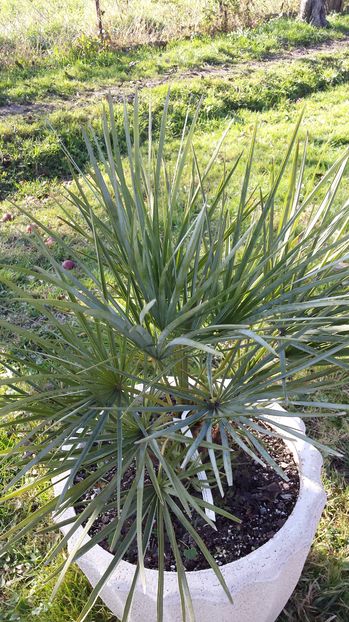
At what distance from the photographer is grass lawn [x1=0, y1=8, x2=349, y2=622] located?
1592mm

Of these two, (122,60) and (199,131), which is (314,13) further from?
(199,131)

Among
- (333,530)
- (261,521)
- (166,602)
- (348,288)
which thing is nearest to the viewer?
(166,602)

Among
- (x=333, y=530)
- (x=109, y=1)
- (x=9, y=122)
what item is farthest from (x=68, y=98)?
(x=333, y=530)

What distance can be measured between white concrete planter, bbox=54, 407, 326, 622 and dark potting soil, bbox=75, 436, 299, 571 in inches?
3.5

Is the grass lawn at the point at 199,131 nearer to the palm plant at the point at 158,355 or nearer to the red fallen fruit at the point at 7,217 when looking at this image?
the red fallen fruit at the point at 7,217

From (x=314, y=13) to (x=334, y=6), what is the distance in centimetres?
150

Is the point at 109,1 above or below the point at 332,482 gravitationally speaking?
above

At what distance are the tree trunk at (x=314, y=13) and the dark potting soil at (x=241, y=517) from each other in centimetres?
737

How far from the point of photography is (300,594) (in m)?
1.56

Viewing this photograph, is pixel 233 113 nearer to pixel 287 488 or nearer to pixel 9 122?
pixel 9 122

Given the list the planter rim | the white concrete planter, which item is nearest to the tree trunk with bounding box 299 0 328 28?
the planter rim

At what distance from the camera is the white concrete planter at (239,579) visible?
1104mm

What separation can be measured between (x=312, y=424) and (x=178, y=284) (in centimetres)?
132

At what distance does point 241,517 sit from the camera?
133 cm
